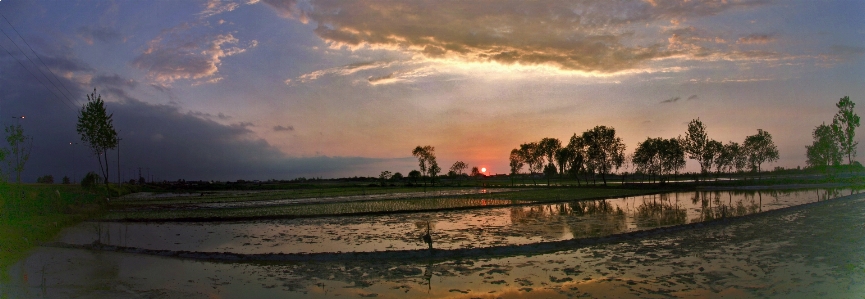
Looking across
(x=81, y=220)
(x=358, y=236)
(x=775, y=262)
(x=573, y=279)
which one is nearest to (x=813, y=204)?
(x=775, y=262)

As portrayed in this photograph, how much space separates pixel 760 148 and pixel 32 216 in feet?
321

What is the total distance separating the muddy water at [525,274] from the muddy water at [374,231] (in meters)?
2.66

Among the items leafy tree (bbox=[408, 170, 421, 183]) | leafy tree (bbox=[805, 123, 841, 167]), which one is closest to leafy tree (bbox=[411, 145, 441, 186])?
leafy tree (bbox=[408, 170, 421, 183])

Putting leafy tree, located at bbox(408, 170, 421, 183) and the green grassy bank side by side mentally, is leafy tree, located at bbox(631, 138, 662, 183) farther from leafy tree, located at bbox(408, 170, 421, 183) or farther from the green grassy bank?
the green grassy bank

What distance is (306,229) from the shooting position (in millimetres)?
23109

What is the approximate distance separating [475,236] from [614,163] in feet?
221

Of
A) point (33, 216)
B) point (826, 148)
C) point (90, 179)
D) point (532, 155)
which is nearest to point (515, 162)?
point (532, 155)

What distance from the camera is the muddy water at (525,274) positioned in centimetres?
1004

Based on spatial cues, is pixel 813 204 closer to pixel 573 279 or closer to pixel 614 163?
pixel 573 279

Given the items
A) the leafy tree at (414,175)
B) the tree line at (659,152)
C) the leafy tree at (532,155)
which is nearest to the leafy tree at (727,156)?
the tree line at (659,152)

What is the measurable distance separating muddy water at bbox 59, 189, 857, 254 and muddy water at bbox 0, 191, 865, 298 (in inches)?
105

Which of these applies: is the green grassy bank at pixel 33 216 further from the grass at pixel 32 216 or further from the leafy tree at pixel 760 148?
the leafy tree at pixel 760 148

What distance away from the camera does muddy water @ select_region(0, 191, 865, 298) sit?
1004cm

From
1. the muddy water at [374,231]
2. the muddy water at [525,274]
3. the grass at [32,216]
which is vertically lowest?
the muddy water at [374,231]
